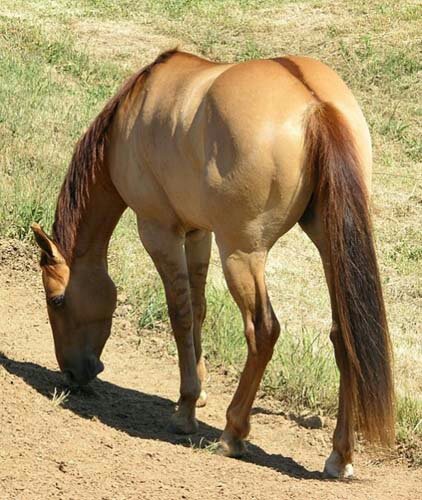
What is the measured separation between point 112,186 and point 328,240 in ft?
5.35

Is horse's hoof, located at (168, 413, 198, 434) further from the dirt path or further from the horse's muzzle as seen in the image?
the horse's muzzle

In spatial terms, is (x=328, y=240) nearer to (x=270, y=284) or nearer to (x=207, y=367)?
(x=207, y=367)

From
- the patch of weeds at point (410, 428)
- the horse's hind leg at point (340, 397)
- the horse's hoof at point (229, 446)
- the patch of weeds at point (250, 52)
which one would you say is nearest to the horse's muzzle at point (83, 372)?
the horse's hoof at point (229, 446)

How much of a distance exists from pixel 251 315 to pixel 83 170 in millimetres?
1458

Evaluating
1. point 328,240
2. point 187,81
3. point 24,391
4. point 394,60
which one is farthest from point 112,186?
point 394,60

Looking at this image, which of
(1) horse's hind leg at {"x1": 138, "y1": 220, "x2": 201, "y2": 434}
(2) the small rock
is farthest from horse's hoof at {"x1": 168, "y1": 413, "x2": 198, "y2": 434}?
(2) the small rock

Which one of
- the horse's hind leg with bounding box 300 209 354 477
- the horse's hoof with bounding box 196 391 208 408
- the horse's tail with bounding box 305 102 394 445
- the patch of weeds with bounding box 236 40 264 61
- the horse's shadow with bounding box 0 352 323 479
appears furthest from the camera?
the patch of weeds with bounding box 236 40 264 61

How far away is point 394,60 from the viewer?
50.8ft

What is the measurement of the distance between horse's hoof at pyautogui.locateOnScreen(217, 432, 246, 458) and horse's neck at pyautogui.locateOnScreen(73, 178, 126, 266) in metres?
1.36

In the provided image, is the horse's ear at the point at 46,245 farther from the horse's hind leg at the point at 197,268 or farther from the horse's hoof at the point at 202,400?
the horse's hoof at the point at 202,400

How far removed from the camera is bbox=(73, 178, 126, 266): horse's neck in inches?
245

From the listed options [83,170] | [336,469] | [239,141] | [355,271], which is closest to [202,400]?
[336,469]

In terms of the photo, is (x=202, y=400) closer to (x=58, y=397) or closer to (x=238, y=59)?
(x=58, y=397)

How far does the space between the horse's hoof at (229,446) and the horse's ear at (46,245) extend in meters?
1.46
